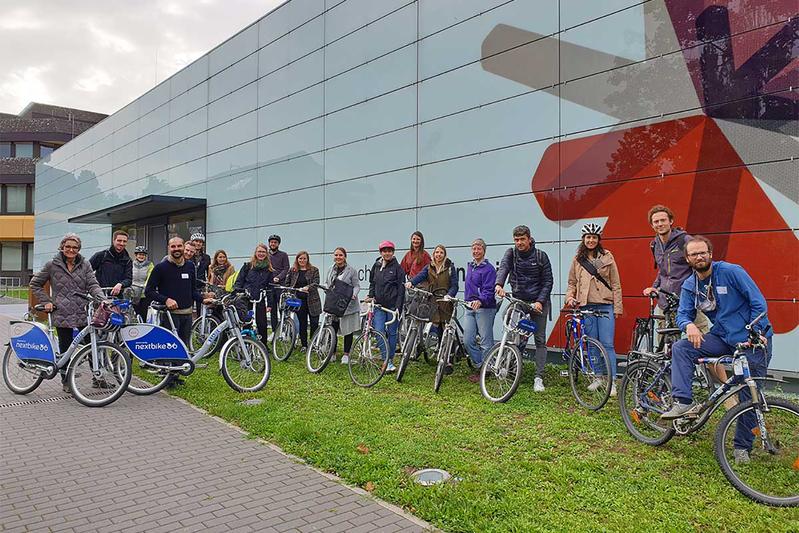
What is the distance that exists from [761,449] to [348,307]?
5607mm

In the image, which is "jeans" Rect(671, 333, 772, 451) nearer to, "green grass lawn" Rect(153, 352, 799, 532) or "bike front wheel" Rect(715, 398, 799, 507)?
"bike front wheel" Rect(715, 398, 799, 507)

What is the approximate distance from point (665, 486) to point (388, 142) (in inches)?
355

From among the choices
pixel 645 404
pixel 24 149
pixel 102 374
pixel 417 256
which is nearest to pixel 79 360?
pixel 102 374

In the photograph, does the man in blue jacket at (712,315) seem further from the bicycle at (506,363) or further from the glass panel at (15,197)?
the glass panel at (15,197)

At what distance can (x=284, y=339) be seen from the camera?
372 inches

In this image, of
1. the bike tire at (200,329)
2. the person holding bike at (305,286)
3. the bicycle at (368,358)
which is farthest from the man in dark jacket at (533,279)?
the bike tire at (200,329)

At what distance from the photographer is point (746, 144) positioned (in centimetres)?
652

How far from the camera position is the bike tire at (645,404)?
4.80m

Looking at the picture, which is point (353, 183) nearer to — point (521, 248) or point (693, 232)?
point (521, 248)

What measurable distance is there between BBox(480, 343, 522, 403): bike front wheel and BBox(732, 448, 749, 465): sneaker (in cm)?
252

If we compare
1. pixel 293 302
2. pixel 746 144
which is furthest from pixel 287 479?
pixel 746 144

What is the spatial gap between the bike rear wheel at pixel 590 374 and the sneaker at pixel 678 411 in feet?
4.37

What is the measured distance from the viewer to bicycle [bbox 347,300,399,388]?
7.40 m

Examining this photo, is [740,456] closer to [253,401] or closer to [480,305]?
[480,305]
